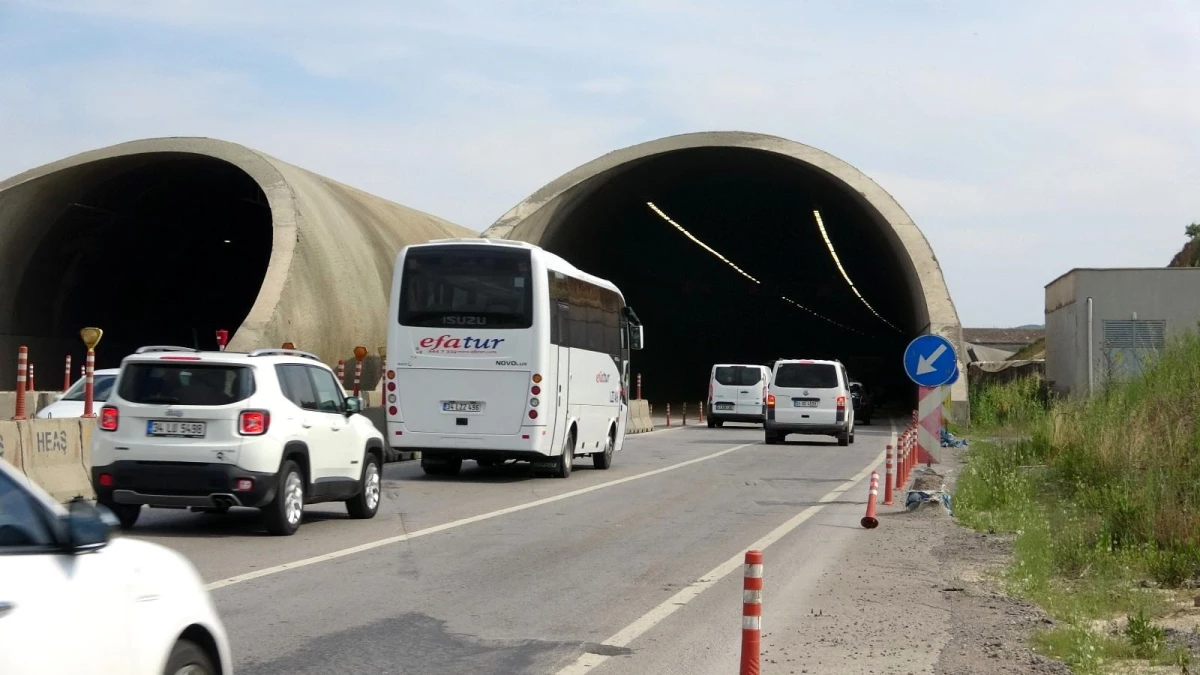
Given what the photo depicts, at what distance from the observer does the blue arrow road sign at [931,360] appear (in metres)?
20.8

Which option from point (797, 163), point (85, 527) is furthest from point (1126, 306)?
point (85, 527)

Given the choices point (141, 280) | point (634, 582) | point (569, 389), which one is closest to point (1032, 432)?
point (569, 389)

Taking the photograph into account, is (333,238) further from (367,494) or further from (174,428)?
(174,428)

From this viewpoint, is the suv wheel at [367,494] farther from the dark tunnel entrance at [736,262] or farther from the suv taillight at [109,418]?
the dark tunnel entrance at [736,262]

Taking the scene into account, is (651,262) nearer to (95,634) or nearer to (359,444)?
(359,444)

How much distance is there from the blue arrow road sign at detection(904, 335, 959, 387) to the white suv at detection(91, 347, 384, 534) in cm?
964

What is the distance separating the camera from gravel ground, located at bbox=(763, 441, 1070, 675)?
8.72 meters

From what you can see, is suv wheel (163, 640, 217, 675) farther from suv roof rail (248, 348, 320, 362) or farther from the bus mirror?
the bus mirror

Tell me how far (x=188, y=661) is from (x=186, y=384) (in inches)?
361

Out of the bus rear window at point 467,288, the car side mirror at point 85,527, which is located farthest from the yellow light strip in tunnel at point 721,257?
the car side mirror at point 85,527

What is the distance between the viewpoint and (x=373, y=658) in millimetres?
8336

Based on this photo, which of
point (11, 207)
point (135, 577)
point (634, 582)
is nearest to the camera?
point (135, 577)

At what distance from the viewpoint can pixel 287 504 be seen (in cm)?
1446

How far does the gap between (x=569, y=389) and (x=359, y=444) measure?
8.08m
